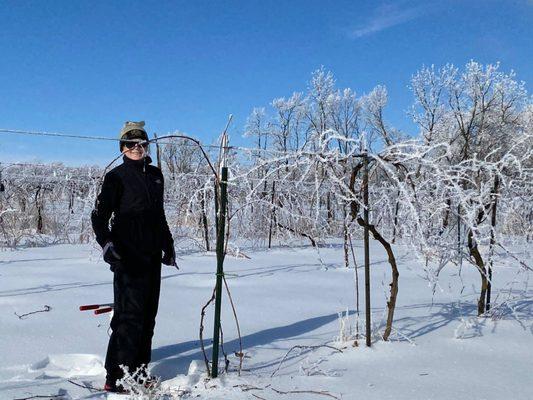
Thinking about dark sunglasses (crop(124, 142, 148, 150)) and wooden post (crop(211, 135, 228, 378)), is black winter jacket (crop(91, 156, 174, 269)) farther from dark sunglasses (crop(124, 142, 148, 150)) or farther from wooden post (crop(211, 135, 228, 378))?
wooden post (crop(211, 135, 228, 378))

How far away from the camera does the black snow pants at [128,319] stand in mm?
2615

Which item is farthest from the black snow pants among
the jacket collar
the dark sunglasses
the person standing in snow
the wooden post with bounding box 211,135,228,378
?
the dark sunglasses

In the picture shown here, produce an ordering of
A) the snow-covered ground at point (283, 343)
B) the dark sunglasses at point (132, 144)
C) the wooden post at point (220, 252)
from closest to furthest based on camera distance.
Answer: the snow-covered ground at point (283, 343), the wooden post at point (220, 252), the dark sunglasses at point (132, 144)

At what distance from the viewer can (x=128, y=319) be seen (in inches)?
104

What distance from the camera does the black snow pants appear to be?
103 inches

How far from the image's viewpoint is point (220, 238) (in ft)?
8.62

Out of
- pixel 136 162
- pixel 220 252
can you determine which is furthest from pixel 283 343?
pixel 136 162

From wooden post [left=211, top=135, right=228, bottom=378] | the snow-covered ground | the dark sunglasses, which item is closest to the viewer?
the snow-covered ground

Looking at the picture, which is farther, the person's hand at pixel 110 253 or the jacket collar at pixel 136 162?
the jacket collar at pixel 136 162

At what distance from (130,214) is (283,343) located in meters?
1.48

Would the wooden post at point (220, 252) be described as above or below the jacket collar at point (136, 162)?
below

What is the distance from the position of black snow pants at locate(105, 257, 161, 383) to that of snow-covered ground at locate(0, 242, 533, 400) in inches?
7.7

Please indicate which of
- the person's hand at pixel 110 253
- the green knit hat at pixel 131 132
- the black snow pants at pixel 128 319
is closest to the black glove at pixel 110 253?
the person's hand at pixel 110 253

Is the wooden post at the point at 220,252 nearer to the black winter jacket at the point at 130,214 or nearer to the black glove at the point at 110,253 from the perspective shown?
the black winter jacket at the point at 130,214
